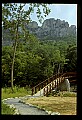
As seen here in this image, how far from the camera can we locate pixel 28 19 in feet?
37.6

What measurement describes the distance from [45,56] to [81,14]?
14.2 m

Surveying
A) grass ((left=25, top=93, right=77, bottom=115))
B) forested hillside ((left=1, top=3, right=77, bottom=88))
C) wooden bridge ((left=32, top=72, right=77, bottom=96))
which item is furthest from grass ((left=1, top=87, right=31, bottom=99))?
grass ((left=25, top=93, right=77, bottom=115))

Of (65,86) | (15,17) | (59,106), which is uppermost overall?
(15,17)

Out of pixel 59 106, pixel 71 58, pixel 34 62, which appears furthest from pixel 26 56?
pixel 59 106

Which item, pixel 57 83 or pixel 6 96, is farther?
pixel 57 83

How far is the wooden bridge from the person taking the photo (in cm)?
1235

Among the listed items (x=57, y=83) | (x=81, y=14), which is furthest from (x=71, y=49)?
(x=81, y=14)

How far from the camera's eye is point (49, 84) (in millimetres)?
13000

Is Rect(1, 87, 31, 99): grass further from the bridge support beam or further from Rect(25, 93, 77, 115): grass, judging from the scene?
the bridge support beam

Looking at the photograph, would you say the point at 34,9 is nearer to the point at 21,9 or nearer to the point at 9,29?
the point at 21,9

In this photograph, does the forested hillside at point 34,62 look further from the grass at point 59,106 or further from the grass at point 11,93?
the grass at point 59,106

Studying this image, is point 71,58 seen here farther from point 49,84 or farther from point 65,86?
point 49,84

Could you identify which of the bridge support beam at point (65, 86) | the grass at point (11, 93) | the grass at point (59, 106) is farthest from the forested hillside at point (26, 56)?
the grass at point (59, 106)

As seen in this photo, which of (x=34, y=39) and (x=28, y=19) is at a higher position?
(x=28, y=19)
